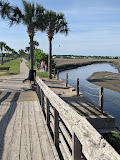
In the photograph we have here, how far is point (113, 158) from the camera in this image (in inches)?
53.4

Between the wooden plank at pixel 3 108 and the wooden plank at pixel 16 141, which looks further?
the wooden plank at pixel 3 108

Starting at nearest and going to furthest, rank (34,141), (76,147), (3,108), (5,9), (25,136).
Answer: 1. (76,147)
2. (34,141)
3. (25,136)
4. (3,108)
5. (5,9)

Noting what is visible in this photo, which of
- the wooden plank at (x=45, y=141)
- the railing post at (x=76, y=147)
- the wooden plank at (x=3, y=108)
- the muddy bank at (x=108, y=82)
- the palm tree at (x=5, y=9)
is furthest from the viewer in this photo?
the muddy bank at (x=108, y=82)

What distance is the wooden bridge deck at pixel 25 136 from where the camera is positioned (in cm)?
346

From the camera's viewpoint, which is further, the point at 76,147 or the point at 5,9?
the point at 5,9

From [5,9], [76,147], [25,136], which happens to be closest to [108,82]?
[5,9]

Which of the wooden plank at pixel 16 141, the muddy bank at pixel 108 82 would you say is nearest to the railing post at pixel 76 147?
the wooden plank at pixel 16 141

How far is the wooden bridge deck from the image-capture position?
11.3ft

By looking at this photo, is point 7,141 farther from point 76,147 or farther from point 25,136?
point 76,147

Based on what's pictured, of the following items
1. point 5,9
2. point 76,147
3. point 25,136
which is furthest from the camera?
point 5,9

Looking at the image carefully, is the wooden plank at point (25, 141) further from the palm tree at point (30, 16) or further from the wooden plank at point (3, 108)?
the palm tree at point (30, 16)

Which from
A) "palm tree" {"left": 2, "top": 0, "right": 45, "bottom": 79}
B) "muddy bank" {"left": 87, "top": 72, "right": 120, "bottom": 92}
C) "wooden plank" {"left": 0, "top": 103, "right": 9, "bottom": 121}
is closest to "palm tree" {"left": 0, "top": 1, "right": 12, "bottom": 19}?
"palm tree" {"left": 2, "top": 0, "right": 45, "bottom": 79}

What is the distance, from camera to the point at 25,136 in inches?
169

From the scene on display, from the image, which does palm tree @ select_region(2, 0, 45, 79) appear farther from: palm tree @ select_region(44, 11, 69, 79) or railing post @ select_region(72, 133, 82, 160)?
railing post @ select_region(72, 133, 82, 160)
